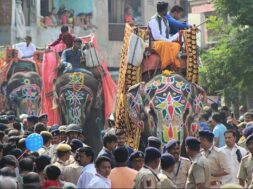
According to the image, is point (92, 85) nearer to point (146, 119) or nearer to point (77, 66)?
point (77, 66)

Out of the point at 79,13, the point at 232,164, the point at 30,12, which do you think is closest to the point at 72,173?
the point at 232,164

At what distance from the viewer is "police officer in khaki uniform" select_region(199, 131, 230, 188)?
39.8 feet

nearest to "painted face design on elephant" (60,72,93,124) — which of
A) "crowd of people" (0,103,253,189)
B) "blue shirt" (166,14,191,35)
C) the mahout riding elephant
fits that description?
the mahout riding elephant

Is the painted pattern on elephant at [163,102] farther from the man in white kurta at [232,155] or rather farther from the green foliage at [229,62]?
the green foliage at [229,62]

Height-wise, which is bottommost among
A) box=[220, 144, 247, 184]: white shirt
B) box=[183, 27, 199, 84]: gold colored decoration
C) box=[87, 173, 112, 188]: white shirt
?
box=[220, 144, 247, 184]: white shirt

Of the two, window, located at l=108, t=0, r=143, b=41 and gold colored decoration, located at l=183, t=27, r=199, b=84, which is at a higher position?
gold colored decoration, located at l=183, t=27, r=199, b=84

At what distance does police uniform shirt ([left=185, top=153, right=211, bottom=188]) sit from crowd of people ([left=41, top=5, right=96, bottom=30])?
112 ft

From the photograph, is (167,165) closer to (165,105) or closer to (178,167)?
(178,167)

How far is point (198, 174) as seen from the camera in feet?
35.8

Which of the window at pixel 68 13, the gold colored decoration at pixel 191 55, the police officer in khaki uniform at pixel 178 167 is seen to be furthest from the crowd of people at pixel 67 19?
the police officer in khaki uniform at pixel 178 167

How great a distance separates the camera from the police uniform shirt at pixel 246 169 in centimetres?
1177

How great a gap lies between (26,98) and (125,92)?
6.30m

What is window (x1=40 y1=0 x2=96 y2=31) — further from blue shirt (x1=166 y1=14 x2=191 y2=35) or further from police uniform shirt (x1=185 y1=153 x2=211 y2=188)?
police uniform shirt (x1=185 y1=153 x2=211 y2=188)

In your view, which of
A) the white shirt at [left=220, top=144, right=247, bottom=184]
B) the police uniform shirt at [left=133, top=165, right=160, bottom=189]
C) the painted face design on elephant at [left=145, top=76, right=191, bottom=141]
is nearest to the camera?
the police uniform shirt at [left=133, top=165, right=160, bottom=189]
